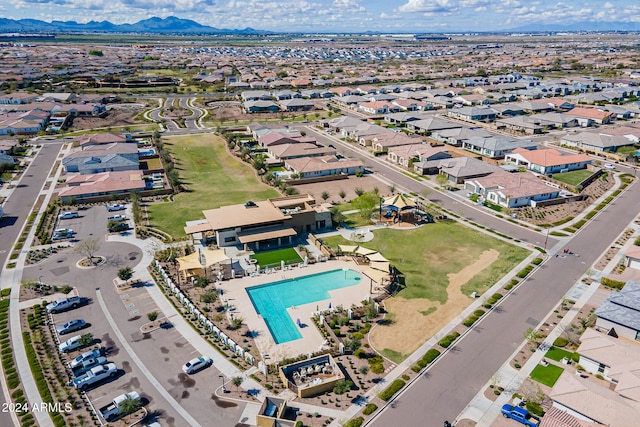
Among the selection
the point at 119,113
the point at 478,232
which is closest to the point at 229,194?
the point at 478,232

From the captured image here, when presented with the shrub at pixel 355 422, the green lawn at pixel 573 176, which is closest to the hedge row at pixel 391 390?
the shrub at pixel 355 422

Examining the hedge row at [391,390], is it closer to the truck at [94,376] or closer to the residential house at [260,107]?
the truck at [94,376]

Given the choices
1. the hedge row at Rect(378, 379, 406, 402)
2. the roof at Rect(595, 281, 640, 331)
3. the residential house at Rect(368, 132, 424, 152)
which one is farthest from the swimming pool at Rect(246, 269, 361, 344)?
the residential house at Rect(368, 132, 424, 152)

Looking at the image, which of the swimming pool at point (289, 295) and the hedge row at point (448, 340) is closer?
the hedge row at point (448, 340)

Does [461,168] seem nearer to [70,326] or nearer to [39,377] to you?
[70,326]

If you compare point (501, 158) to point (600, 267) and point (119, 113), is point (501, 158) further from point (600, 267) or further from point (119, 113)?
point (119, 113)

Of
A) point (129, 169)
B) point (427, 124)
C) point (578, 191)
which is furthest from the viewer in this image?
point (427, 124)

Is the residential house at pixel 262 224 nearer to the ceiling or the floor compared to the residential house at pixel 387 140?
nearer to the floor
